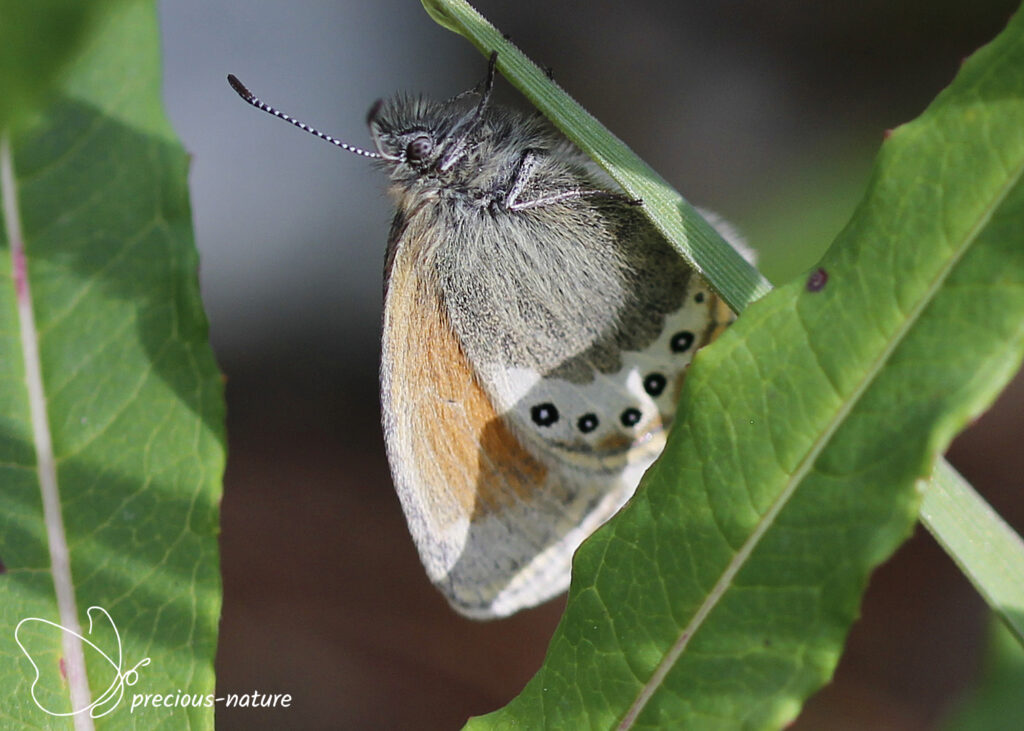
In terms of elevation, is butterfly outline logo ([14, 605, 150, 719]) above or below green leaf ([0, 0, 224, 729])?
below

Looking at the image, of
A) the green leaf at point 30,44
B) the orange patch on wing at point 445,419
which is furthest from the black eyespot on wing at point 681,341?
the green leaf at point 30,44

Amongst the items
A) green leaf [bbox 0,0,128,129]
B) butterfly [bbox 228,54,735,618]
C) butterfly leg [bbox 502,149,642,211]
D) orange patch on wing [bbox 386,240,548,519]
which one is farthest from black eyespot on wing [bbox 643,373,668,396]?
green leaf [bbox 0,0,128,129]


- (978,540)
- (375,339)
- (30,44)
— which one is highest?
(978,540)

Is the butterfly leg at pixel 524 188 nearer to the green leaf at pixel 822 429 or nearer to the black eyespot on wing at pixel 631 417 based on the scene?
the black eyespot on wing at pixel 631 417

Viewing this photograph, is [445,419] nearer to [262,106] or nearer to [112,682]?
[262,106]

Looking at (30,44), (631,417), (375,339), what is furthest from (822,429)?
(375,339)

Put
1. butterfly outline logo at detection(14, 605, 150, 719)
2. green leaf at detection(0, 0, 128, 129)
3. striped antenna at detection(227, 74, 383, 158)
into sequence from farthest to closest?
striped antenna at detection(227, 74, 383, 158), butterfly outline logo at detection(14, 605, 150, 719), green leaf at detection(0, 0, 128, 129)

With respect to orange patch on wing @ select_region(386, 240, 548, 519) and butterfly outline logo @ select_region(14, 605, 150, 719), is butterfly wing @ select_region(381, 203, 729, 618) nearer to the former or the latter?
orange patch on wing @ select_region(386, 240, 548, 519)

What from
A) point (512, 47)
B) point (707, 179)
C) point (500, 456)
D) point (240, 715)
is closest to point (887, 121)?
point (707, 179)

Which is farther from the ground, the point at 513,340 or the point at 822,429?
the point at 822,429
